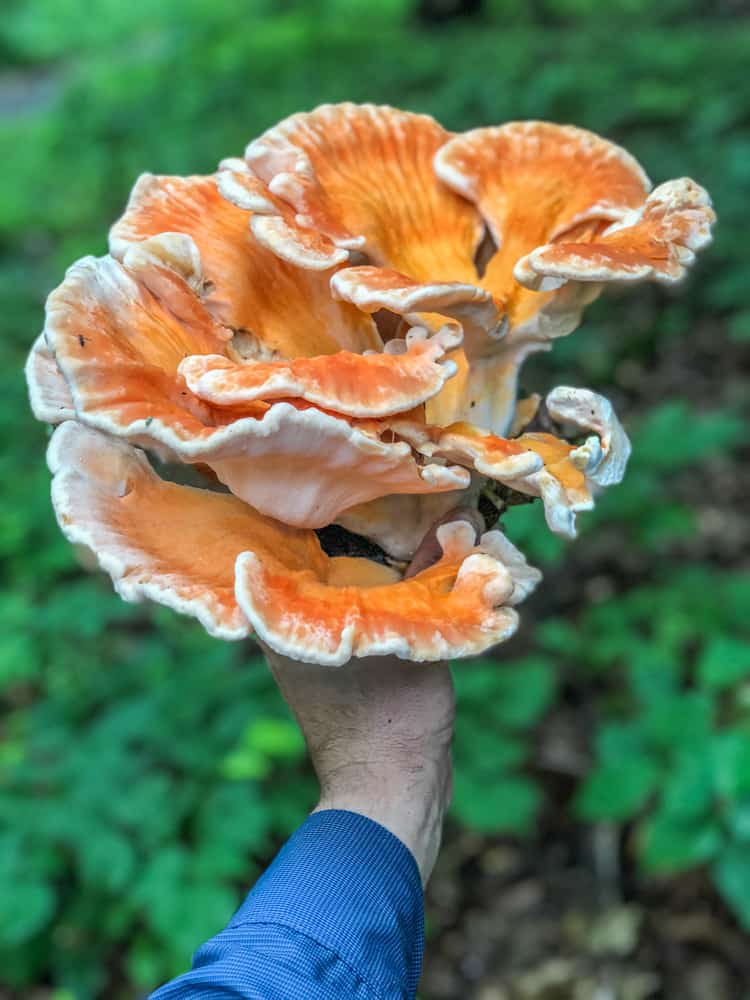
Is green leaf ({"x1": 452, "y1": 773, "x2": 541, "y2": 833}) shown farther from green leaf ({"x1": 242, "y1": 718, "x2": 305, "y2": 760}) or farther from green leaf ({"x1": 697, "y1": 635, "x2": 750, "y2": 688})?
green leaf ({"x1": 697, "y1": 635, "x2": 750, "y2": 688})

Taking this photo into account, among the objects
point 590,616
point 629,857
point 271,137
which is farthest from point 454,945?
point 271,137

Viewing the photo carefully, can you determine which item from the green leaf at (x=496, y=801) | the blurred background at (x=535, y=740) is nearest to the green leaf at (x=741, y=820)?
the blurred background at (x=535, y=740)

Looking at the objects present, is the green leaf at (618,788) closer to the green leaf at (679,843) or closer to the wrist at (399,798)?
the green leaf at (679,843)

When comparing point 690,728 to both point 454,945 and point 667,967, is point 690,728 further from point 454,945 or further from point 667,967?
point 454,945

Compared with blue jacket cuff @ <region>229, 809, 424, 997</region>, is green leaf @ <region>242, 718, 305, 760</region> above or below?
below

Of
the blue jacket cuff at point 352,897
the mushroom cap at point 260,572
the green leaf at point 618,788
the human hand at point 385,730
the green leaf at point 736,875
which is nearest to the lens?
the mushroom cap at point 260,572

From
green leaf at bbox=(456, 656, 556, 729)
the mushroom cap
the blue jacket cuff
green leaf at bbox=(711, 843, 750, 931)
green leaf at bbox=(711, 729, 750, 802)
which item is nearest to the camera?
the mushroom cap

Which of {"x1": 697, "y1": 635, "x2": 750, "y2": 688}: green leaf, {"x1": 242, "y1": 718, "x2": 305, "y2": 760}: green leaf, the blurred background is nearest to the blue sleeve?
the blurred background

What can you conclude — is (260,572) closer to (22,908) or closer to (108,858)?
(108,858)
